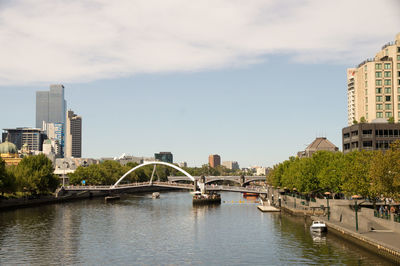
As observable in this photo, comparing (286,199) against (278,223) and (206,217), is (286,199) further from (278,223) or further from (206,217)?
(278,223)

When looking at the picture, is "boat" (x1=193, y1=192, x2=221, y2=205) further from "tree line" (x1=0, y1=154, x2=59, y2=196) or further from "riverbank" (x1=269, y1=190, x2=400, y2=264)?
"riverbank" (x1=269, y1=190, x2=400, y2=264)

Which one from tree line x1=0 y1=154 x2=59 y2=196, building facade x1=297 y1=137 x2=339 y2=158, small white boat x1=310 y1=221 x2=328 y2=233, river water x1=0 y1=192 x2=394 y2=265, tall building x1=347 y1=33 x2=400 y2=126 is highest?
tall building x1=347 y1=33 x2=400 y2=126

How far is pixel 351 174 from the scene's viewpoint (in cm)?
7438

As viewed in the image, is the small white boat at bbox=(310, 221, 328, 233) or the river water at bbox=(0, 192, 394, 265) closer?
the river water at bbox=(0, 192, 394, 265)

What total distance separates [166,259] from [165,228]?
88.8 feet

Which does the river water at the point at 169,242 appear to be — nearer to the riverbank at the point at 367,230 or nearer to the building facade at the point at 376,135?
the riverbank at the point at 367,230

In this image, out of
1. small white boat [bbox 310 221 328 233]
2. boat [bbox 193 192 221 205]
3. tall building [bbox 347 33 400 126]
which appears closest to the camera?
small white boat [bbox 310 221 328 233]

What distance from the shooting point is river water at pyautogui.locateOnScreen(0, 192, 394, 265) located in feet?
170

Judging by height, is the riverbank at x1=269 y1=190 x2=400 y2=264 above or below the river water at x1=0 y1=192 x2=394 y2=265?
above

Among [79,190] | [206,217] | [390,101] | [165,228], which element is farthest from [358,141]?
[79,190]

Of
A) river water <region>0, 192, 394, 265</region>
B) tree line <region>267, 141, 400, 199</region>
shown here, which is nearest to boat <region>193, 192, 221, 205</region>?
tree line <region>267, 141, 400, 199</region>

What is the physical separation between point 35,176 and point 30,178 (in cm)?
238

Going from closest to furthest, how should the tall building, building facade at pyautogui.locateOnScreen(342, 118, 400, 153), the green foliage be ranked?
the green foliage → building facade at pyautogui.locateOnScreen(342, 118, 400, 153) → the tall building

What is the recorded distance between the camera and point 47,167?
443 ft
